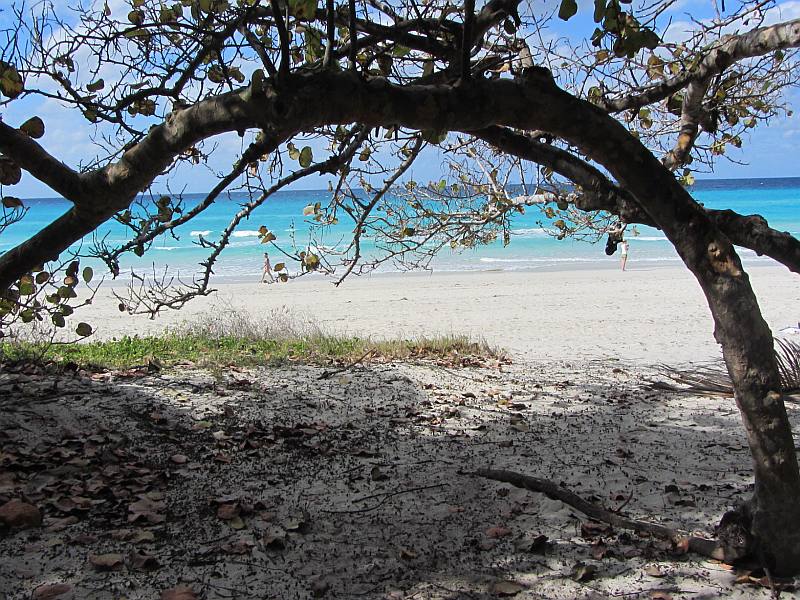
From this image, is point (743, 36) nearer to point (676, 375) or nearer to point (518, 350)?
point (676, 375)

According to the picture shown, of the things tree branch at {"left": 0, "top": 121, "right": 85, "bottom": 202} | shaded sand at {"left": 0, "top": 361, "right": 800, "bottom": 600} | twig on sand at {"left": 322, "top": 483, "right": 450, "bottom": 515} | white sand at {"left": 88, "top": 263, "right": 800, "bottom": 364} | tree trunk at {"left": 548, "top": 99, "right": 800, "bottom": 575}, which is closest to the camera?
tree branch at {"left": 0, "top": 121, "right": 85, "bottom": 202}

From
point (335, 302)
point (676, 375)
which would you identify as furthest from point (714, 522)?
point (335, 302)

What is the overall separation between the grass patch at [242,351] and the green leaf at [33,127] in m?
4.84

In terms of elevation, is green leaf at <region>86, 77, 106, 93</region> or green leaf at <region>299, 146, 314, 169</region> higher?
green leaf at <region>86, 77, 106, 93</region>

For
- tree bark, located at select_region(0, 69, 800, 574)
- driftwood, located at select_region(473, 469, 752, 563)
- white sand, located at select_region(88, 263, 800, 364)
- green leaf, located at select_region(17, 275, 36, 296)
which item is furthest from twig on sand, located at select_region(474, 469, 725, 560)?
white sand, located at select_region(88, 263, 800, 364)

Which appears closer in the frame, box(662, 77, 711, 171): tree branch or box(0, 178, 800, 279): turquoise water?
box(662, 77, 711, 171): tree branch

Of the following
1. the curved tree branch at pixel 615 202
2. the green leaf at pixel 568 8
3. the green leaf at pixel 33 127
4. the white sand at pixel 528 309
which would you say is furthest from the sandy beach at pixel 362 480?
the white sand at pixel 528 309

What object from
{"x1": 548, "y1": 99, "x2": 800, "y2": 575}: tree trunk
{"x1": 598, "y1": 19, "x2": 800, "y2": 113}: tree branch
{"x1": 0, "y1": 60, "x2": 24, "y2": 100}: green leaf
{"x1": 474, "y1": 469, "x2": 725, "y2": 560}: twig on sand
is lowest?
{"x1": 474, "y1": 469, "x2": 725, "y2": 560}: twig on sand

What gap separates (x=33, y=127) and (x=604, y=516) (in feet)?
10.4

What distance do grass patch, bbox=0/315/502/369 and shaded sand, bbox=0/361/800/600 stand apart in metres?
1.10

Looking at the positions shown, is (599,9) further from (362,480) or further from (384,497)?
(362,480)

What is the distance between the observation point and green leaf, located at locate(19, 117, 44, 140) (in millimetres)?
2771

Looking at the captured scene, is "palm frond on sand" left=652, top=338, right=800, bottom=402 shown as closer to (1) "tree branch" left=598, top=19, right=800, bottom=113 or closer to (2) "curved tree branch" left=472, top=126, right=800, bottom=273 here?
(1) "tree branch" left=598, top=19, right=800, bottom=113

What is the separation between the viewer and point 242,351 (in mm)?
8594
